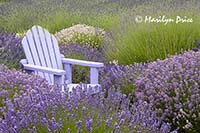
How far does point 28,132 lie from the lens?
2.73 meters

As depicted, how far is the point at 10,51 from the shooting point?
561 centimetres

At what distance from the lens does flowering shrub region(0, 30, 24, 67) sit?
5355mm

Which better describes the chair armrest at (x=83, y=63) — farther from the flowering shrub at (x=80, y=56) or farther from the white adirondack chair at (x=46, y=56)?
the flowering shrub at (x=80, y=56)

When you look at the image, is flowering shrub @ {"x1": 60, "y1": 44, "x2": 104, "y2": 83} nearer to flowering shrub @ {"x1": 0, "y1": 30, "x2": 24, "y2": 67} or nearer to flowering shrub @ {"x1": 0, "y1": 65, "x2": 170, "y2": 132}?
flowering shrub @ {"x1": 0, "y1": 30, "x2": 24, "y2": 67}

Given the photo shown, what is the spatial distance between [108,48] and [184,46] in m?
1.10

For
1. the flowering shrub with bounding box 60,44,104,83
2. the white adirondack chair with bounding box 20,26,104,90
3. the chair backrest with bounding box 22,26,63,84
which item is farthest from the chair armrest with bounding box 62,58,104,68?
the flowering shrub with bounding box 60,44,104,83

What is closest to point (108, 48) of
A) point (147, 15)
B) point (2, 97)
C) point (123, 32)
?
point (123, 32)

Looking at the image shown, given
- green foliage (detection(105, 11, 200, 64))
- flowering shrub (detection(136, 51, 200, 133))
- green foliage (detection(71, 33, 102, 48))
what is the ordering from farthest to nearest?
green foliage (detection(71, 33, 102, 48))
green foliage (detection(105, 11, 200, 64))
flowering shrub (detection(136, 51, 200, 133))

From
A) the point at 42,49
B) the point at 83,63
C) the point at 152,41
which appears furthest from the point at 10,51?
the point at 152,41

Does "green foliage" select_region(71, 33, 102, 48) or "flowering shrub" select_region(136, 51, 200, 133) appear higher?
"green foliage" select_region(71, 33, 102, 48)

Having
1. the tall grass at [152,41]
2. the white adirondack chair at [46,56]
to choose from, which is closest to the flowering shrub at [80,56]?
the tall grass at [152,41]

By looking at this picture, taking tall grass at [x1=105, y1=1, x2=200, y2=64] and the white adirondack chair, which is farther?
tall grass at [x1=105, y1=1, x2=200, y2=64]

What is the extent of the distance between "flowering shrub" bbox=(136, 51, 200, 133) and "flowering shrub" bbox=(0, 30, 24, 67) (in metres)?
1.73

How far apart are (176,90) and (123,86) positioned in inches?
32.9
